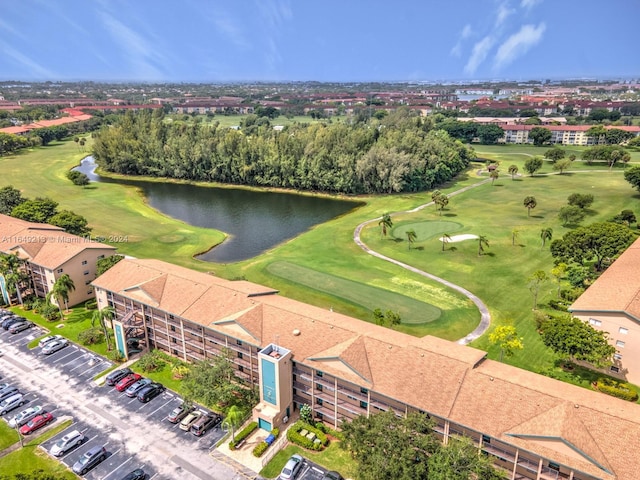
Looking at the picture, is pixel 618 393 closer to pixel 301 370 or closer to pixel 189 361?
pixel 301 370

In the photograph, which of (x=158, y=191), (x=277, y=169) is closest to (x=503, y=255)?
(x=277, y=169)

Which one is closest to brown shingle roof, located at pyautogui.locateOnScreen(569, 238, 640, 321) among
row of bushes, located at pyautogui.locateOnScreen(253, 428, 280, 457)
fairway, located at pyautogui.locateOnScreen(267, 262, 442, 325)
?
fairway, located at pyautogui.locateOnScreen(267, 262, 442, 325)

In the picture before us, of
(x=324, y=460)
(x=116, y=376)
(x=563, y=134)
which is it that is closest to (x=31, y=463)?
(x=116, y=376)

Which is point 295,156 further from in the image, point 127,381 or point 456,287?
point 127,381

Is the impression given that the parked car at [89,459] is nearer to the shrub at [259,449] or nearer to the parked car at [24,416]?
the parked car at [24,416]

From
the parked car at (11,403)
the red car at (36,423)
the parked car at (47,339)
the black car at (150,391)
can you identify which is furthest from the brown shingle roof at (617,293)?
the parked car at (47,339)

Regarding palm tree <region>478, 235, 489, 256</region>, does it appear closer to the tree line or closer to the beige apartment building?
the beige apartment building
